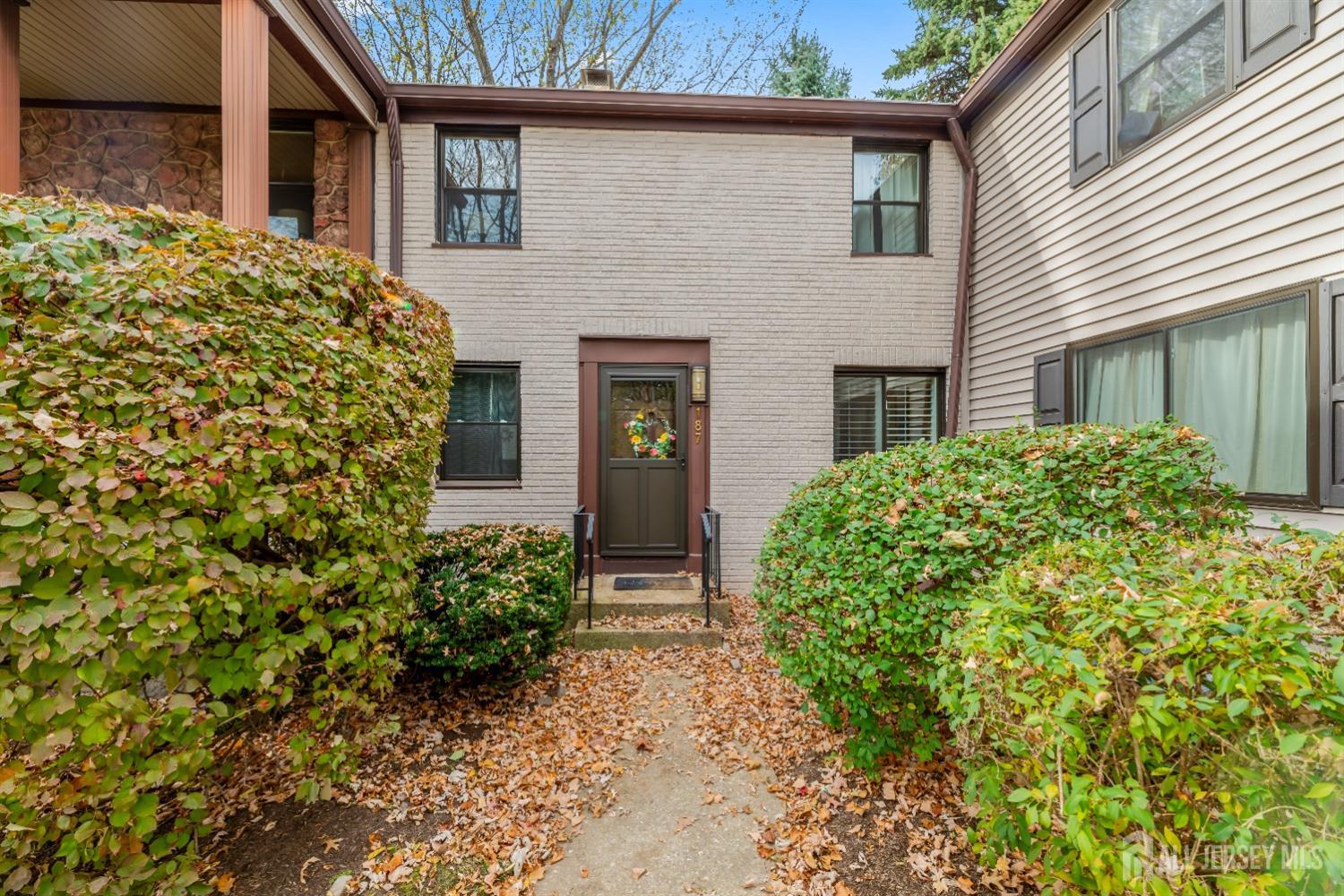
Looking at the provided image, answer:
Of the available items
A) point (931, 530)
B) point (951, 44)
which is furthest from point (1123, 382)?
point (951, 44)

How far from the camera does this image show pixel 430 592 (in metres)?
3.49

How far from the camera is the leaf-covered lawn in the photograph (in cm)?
238

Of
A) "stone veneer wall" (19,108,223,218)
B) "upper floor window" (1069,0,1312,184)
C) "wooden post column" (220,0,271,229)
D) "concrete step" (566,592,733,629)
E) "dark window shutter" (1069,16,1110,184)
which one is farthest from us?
"stone veneer wall" (19,108,223,218)

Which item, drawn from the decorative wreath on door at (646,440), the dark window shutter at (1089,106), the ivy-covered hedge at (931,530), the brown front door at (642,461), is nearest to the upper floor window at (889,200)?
the dark window shutter at (1089,106)

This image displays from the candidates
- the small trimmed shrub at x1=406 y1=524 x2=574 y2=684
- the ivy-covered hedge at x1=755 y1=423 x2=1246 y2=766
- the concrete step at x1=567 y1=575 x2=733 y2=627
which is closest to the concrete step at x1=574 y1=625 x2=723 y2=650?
the concrete step at x1=567 y1=575 x2=733 y2=627

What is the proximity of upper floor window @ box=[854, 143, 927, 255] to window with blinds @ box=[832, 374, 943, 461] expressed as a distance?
1541 millimetres

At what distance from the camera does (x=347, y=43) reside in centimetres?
496

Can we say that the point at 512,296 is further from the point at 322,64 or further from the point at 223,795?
the point at 223,795

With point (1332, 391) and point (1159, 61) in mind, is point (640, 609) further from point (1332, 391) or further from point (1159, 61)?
point (1159, 61)

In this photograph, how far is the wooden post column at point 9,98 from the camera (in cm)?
367

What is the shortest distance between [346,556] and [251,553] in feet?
1.20

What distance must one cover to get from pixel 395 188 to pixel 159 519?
200 inches

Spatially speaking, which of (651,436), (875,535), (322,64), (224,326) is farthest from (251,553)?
(322,64)

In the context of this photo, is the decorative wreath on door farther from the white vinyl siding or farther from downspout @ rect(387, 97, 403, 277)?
the white vinyl siding
